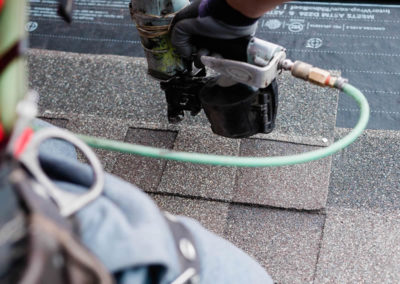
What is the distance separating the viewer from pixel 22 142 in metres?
0.44

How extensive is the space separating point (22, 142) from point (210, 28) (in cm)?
60

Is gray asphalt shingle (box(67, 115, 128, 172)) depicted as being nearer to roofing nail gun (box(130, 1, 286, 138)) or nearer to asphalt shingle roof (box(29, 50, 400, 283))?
asphalt shingle roof (box(29, 50, 400, 283))

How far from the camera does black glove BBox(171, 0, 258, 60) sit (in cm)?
93

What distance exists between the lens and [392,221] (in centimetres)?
113

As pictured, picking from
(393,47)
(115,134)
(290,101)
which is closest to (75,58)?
(115,134)

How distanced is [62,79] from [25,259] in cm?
121

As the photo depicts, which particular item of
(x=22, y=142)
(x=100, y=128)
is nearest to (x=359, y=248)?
(x=100, y=128)

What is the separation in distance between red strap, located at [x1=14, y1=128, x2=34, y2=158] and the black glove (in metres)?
0.56

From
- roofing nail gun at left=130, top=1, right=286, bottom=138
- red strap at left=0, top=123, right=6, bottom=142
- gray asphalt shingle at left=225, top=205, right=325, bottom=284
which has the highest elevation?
red strap at left=0, top=123, right=6, bottom=142

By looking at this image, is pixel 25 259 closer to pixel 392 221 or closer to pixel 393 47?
pixel 392 221

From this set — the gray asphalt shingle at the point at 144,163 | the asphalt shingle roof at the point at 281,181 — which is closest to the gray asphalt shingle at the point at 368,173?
the asphalt shingle roof at the point at 281,181

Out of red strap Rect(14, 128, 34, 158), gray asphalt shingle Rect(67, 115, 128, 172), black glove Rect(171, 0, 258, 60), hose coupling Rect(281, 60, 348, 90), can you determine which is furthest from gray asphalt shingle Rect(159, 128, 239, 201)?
red strap Rect(14, 128, 34, 158)

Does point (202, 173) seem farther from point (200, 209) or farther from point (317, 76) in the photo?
point (317, 76)

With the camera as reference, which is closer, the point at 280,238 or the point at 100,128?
the point at 280,238
